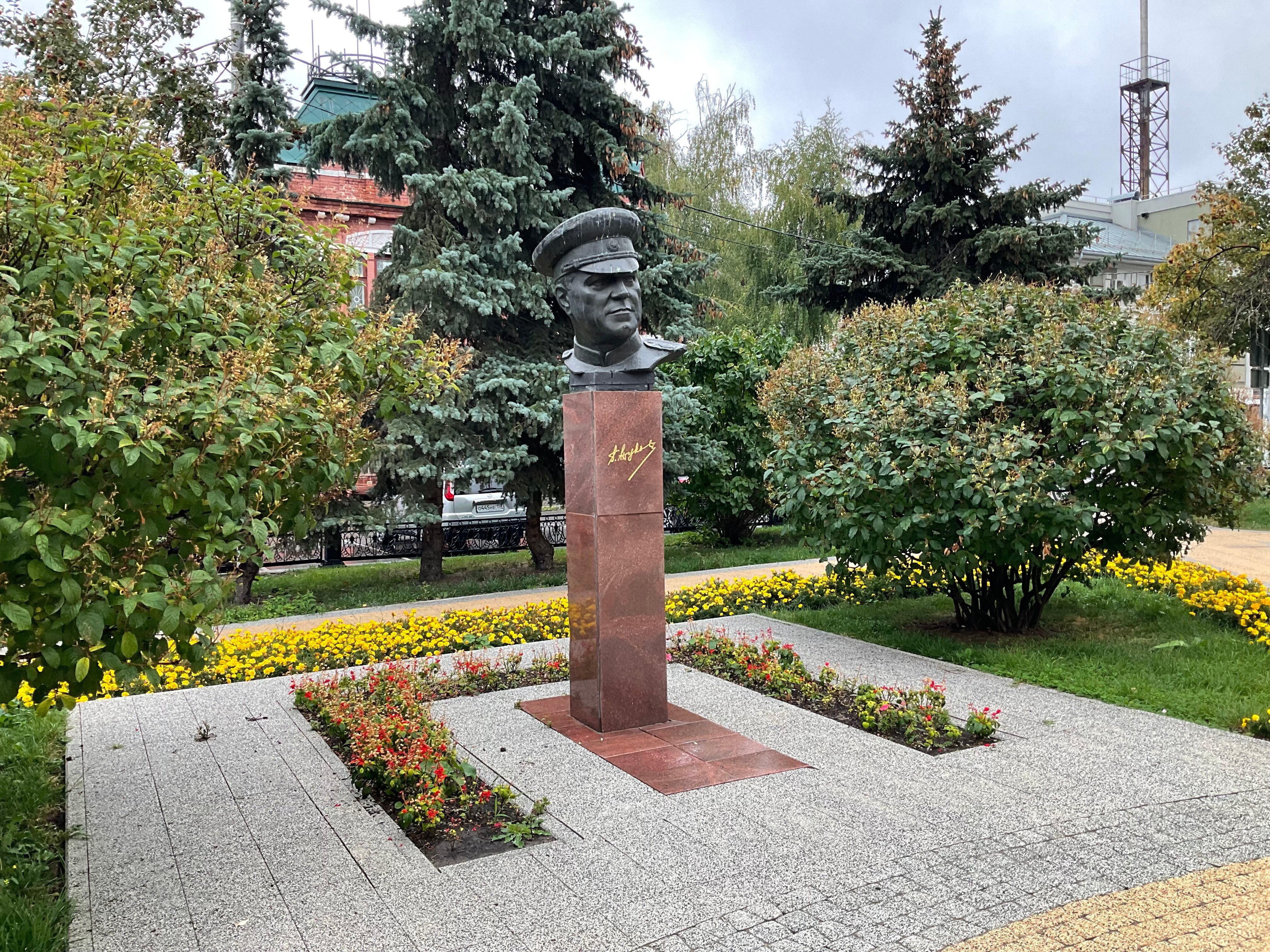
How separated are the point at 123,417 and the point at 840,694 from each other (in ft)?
16.4

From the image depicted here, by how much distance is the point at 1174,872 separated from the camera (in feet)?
13.2

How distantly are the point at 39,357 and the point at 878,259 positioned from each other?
16222 millimetres

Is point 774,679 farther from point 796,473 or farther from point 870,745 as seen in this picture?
point 796,473

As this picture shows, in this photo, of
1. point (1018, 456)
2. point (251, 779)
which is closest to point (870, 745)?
point (1018, 456)

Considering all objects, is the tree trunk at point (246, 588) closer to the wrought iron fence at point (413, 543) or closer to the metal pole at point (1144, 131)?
the wrought iron fence at point (413, 543)

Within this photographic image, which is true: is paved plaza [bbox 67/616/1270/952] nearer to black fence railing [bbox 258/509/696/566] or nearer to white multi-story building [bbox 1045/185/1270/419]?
black fence railing [bbox 258/509/696/566]

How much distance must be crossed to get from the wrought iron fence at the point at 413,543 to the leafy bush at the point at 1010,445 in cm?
650

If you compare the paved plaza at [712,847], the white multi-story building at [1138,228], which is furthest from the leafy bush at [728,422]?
the white multi-story building at [1138,228]

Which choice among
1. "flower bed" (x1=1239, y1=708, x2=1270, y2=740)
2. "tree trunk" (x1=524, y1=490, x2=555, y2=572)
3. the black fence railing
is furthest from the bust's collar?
the black fence railing

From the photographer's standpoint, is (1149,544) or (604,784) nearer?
(604,784)

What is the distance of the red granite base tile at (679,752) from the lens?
5.19 meters

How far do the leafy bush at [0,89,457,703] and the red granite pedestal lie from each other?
1868mm

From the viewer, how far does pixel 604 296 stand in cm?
596

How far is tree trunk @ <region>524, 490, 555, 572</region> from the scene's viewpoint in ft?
43.1
